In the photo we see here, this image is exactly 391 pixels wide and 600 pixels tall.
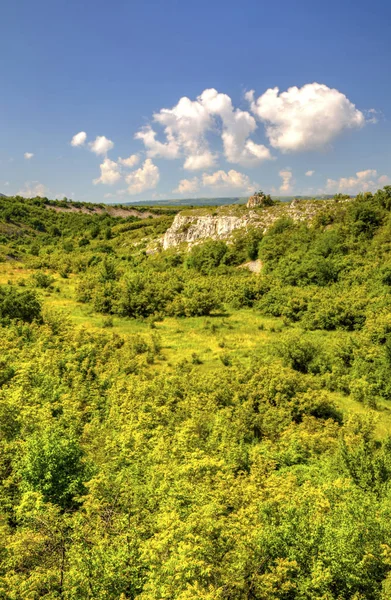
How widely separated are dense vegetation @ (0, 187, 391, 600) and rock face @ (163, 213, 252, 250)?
1377 cm

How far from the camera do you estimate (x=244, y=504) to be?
13.8 metres

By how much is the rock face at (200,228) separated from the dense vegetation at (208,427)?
13769 mm

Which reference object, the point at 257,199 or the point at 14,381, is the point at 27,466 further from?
the point at 257,199

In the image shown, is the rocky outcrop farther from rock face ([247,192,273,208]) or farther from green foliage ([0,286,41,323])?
green foliage ([0,286,41,323])

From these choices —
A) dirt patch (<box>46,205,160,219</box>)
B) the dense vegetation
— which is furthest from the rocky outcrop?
dirt patch (<box>46,205,160,219</box>)

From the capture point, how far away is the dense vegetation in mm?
11109

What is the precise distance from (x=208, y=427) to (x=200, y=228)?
64.8 metres

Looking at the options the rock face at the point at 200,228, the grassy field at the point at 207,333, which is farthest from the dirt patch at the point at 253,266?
the grassy field at the point at 207,333

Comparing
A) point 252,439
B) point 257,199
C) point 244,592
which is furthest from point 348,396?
point 257,199

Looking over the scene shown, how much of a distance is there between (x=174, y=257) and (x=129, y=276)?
61.9ft

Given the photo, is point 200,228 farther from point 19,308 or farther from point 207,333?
point 19,308

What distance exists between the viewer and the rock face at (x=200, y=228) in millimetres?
77562

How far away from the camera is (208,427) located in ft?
75.5

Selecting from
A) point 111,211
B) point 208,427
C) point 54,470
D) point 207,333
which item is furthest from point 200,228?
point 111,211
